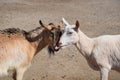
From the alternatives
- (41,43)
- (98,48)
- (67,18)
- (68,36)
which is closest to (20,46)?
(41,43)

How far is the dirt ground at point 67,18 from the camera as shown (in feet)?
32.6

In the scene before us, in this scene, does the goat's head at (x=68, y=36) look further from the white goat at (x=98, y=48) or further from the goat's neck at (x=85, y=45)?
the goat's neck at (x=85, y=45)

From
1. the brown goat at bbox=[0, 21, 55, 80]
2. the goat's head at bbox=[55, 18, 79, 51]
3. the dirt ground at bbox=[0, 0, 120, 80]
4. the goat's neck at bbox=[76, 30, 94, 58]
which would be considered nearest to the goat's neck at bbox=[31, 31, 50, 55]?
the brown goat at bbox=[0, 21, 55, 80]

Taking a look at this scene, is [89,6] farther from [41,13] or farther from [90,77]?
[90,77]

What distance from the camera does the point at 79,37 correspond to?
833 centimetres

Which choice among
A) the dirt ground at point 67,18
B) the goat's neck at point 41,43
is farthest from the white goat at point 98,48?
the dirt ground at point 67,18

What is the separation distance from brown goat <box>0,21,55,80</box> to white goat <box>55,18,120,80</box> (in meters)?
0.48

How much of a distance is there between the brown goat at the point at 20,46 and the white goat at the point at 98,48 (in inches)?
19.1

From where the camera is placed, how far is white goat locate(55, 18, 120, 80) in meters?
8.06

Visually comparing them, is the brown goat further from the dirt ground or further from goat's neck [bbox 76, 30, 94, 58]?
the dirt ground

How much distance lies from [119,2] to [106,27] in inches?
248

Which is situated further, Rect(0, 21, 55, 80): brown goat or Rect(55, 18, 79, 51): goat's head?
Rect(0, 21, 55, 80): brown goat

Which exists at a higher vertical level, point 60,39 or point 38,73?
point 60,39

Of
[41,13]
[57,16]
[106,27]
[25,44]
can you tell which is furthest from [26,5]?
[25,44]
